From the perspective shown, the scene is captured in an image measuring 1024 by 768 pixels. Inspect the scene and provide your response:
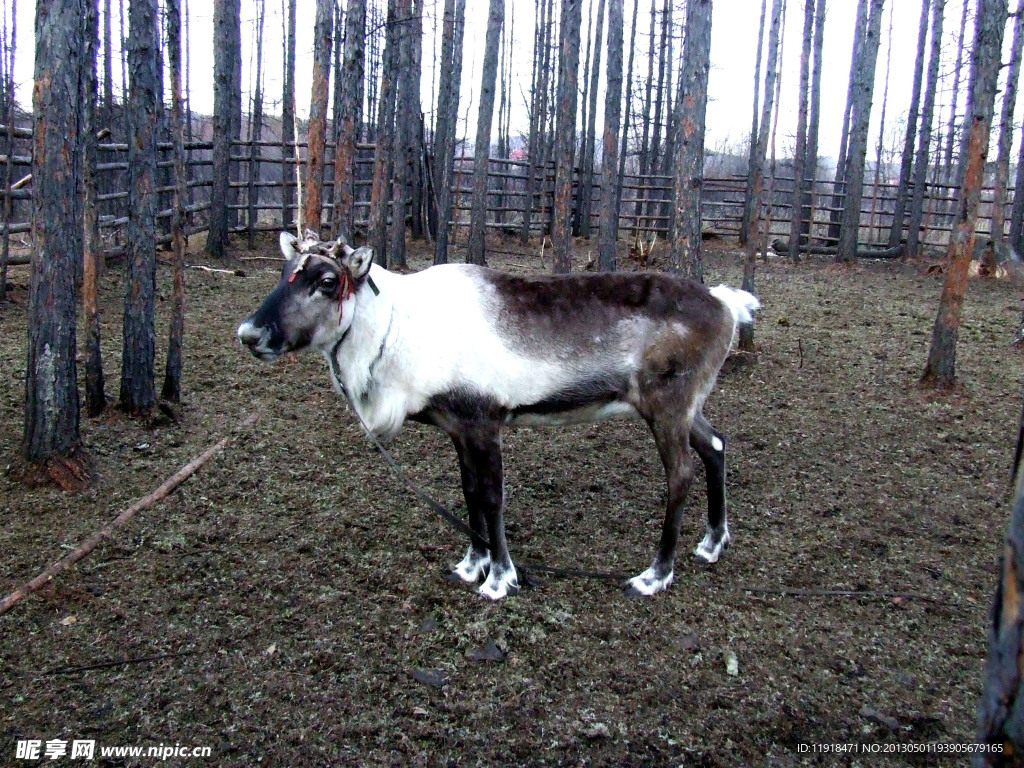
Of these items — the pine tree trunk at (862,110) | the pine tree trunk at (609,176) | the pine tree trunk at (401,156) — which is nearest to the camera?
the pine tree trunk at (609,176)

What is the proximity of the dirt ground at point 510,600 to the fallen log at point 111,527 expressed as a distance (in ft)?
0.18

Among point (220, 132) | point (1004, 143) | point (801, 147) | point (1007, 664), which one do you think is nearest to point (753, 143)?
point (801, 147)

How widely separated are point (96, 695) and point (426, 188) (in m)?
15.2

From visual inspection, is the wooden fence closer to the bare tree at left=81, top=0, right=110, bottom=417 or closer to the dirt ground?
the bare tree at left=81, top=0, right=110, bottom=417

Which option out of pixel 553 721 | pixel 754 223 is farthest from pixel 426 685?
pixel 754 223

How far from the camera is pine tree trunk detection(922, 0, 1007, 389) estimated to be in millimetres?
6270

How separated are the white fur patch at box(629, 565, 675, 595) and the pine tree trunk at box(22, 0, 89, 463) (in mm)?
3290

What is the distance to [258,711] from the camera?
2.76m

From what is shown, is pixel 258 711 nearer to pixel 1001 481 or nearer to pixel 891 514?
pixel 891 514

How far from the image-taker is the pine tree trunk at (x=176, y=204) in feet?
17.5

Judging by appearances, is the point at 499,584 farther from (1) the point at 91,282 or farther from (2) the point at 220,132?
(2) the point at 220,132

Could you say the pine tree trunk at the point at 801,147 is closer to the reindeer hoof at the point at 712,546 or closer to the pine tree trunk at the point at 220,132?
the pine tree trunk at the point at 220,132

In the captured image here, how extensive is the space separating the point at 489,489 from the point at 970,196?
5.21 m

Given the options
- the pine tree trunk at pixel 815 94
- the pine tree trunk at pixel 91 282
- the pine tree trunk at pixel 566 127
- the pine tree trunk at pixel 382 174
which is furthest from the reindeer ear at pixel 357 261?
the pine tree trunk at pixel 815 94
